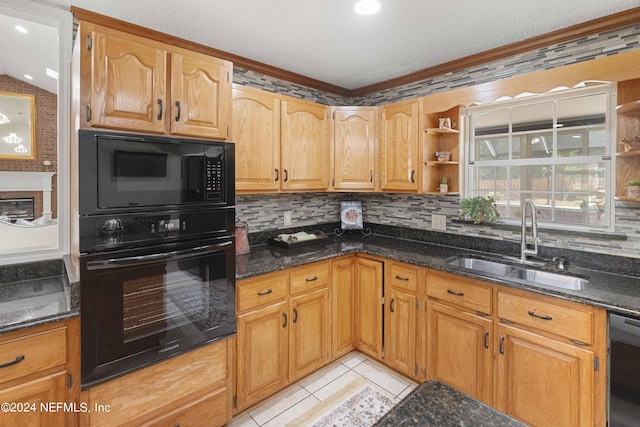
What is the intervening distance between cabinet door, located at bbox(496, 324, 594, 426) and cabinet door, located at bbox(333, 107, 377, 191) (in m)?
1.58

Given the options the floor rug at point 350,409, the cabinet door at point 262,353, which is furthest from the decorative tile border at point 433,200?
the floor rug at point 350,409

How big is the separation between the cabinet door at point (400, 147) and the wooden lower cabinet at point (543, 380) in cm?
131

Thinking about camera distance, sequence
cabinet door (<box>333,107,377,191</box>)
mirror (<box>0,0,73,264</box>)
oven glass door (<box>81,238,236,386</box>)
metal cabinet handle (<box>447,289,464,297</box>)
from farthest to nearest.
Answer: cabinet door (<box>333,107,377,191</box>), metal cabinet handle (<box>447,289,464,297</box>), mirror (<box>0,0,73,264</box>), oven glass door (<box>81,238,236,386</box>)

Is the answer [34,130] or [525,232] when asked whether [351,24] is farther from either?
[34,130]

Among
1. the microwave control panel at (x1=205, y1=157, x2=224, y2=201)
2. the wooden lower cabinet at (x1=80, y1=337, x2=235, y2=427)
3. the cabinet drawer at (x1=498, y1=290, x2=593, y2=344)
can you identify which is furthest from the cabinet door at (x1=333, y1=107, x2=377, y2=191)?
the wooden lower cabinet at (x1=80, y1=337, x2=235, y2=427)

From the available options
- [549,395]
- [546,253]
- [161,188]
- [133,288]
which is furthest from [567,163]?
[133,288]

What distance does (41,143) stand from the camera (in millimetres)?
1915

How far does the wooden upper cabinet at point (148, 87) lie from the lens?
1.47 meters

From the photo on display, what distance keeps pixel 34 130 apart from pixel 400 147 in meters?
2.51

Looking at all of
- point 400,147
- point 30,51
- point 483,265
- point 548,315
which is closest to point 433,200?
point 400,147

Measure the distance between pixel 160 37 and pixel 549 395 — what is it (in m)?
3.17

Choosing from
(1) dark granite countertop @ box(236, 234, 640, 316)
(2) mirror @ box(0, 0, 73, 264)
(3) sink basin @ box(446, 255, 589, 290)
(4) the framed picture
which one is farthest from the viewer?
(4) the framed picture

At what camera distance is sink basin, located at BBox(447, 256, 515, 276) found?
2.28 m

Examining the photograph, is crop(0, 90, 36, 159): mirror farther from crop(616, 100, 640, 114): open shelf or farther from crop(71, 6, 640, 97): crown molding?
crop(616, 100, 640, 114): open shelf
